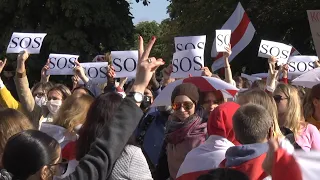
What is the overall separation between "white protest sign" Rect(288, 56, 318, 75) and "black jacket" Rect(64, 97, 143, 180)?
25.8 feet

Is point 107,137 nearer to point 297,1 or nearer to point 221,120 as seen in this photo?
point 221,120

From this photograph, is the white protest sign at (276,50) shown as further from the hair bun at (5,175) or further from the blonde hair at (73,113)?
the hair bun at (5,175)

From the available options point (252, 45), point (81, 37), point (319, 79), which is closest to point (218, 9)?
point (252, 45)

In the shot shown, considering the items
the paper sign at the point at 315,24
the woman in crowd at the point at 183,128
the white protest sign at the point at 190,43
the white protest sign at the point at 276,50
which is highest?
the paper sign at the point at 315,24

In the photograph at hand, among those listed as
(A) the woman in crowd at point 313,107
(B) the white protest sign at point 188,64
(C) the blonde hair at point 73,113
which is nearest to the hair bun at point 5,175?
(C) the blonde hair at point 73,113

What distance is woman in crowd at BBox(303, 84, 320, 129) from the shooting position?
5895mm

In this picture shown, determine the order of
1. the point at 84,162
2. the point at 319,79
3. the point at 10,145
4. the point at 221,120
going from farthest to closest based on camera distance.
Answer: the point at 319,79 < the point at 221,120 < the point at 84,162 < the point at 10,145

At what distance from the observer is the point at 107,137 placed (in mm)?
3424

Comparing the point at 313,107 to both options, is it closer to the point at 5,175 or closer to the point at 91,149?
the point at 91,149

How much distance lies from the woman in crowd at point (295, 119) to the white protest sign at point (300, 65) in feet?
16.1

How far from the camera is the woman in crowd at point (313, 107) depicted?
5.89 m

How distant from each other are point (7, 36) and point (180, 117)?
18.1 m

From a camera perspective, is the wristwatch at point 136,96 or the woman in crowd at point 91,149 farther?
the wristwatch at point 136,96

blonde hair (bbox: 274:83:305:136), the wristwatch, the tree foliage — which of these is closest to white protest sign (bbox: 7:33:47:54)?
blonde hair (bbox: 274:83:305:136)
